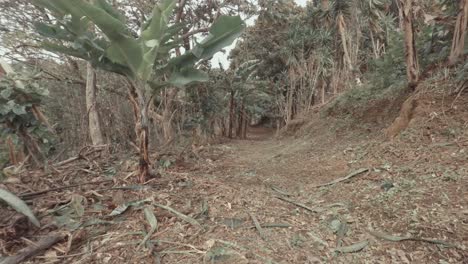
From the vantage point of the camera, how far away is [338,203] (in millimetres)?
2695

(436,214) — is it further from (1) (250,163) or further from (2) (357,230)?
(1) (250,163)

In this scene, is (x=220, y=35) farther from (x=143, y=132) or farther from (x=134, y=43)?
(x=143, y=132)

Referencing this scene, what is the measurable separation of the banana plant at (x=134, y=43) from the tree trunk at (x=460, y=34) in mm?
3599

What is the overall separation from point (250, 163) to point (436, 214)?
3.29 m

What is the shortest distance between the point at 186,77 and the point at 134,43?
67cm

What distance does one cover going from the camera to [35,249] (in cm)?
193

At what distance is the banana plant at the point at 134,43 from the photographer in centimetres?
245

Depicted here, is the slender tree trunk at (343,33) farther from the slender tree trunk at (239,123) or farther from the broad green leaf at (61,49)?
the broad green leaf at (61,49)

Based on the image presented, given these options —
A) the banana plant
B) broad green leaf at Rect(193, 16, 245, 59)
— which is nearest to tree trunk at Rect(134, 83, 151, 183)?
the banana plant

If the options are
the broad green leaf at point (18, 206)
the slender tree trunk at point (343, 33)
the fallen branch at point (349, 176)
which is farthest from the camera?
the slender tree trunk at point (343, 33)

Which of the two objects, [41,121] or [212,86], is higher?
[212,86]

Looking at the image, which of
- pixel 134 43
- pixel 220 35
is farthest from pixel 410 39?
pixel 134 43

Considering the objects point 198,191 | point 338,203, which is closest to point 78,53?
point 198,191

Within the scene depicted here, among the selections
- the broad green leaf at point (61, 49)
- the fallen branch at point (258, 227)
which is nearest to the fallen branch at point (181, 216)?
the fallen branch at point (258, 227)
